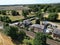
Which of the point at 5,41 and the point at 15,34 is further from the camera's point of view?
the point at 15,34

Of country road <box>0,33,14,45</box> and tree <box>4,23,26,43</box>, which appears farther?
tree <box>4,23,26,43</box>

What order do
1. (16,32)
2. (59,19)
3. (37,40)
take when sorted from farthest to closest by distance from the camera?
(59,19) → (16,32) → (37,40)

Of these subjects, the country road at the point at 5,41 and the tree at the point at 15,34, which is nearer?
the country road at the point at 5,41

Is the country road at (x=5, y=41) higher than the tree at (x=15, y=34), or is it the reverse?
the tree at (x=15, y=34)

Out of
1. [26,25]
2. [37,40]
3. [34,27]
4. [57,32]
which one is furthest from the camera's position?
[26,25]

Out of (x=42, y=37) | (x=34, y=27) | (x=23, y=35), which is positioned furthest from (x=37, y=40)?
(x=34, y=27)

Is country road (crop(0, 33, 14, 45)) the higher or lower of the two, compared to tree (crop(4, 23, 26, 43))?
lower

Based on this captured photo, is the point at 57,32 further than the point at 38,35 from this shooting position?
Yes

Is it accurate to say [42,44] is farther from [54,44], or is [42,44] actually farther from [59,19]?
[59,19]

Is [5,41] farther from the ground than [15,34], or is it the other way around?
[15,34]

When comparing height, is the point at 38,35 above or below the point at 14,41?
above

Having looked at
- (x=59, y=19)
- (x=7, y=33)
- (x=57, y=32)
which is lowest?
(x=59, y=19)
